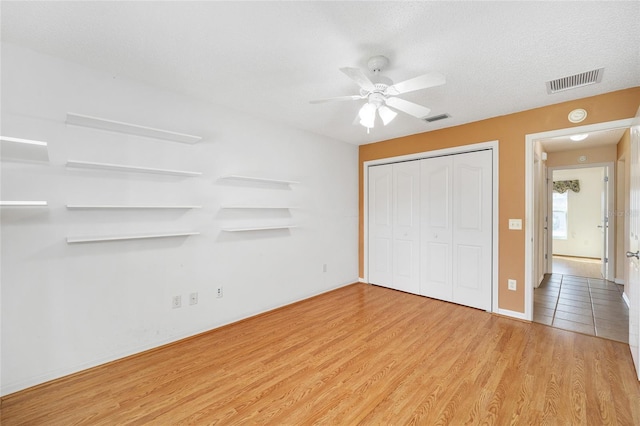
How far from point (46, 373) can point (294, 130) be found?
135 inches

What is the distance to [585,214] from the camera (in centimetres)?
683

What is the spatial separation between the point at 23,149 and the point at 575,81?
439cm

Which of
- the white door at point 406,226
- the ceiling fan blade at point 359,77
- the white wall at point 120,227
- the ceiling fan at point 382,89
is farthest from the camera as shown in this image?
the white door at point 406,226

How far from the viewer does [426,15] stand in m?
1.66

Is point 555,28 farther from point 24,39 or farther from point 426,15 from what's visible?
point 24,39

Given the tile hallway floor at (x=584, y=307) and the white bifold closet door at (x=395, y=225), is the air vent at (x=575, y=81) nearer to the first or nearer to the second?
the white bifold closet door at (x=395, y=225)

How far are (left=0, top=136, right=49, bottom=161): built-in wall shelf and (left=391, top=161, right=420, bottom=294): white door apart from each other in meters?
4.00

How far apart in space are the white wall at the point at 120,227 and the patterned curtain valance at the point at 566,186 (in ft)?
24.3

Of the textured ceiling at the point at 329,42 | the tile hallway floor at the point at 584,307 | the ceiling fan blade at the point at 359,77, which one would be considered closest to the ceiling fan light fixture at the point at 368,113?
the ceiling fan blade at the point at 359,77

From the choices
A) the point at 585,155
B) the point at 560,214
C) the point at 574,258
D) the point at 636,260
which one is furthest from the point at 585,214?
the point at 636,260

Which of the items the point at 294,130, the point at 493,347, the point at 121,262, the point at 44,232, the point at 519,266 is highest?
→ the point at 294,130

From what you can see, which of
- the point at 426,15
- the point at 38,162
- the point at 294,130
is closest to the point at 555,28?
the point at 426,15

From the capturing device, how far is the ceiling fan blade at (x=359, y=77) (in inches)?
68.4

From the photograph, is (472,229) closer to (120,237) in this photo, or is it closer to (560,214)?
(120,237)
